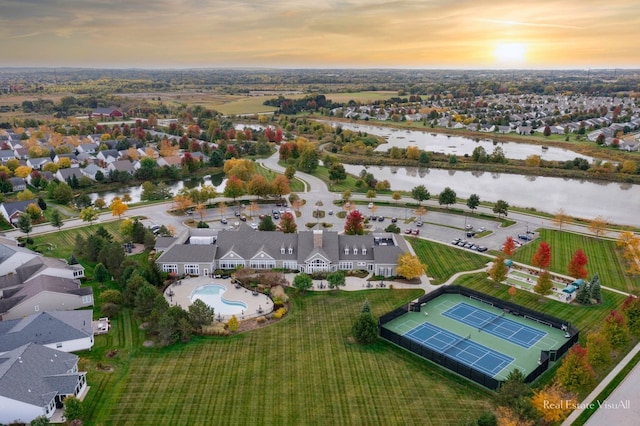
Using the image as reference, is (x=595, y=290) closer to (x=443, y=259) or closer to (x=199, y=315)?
(x=443, y=259)

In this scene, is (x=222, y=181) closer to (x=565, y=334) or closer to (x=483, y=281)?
(x=483, y=281)

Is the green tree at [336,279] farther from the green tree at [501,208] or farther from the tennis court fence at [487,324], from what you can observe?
the green tree at [501,208]

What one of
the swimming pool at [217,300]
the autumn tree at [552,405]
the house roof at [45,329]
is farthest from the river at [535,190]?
the house roof at [45,329]

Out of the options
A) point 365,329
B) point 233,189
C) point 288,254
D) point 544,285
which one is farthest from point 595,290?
point 233,189

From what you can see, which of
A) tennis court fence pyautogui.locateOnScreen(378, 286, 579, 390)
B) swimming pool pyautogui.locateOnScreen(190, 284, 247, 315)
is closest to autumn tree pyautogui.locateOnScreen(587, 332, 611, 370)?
tennis court fence pyautogui.locateOnScreen(378, 286, 579, 390)

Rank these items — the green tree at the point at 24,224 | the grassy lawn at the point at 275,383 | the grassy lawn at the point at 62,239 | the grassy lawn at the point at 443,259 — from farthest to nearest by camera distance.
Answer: the green tree at the point at 24,224, the grassy lawn at the point at 62,239, the grassy lawn at the point at 443,259, the grassy lawn at the point at 275,383
